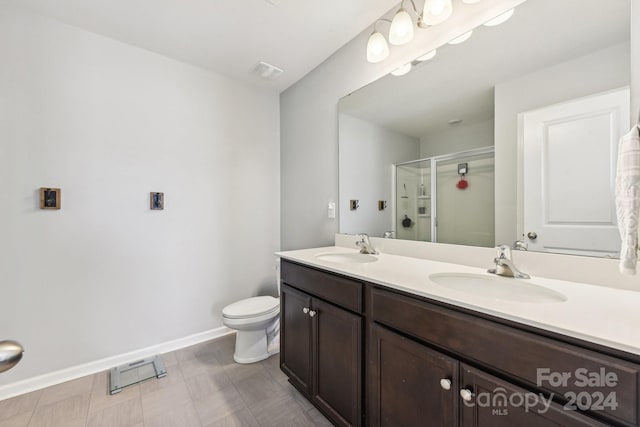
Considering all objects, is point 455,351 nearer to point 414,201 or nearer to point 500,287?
point 500,287

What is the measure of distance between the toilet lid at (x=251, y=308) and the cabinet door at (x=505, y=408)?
1.45 meters

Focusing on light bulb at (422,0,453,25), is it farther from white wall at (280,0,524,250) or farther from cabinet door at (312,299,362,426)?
cabinet door at (312,299,362,426)

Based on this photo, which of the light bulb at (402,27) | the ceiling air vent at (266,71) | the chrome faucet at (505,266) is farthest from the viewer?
the ceiling air vent at (266,71)

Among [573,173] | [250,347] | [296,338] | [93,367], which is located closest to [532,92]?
[573,173]

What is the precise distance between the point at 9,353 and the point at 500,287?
1377mm

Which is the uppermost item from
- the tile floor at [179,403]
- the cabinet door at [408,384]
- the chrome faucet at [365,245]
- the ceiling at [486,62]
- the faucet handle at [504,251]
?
the ceiling at [486,62]

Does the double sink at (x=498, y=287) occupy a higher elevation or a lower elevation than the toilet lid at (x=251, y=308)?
higher

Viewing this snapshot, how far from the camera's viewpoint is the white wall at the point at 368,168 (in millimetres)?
1693

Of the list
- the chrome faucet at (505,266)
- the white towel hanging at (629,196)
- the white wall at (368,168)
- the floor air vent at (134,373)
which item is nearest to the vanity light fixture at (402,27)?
the white wall at (368,168)

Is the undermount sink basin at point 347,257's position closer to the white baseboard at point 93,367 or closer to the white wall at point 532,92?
the white wall at point 532,92

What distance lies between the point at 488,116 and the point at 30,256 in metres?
2.82

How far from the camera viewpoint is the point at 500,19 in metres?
1.19

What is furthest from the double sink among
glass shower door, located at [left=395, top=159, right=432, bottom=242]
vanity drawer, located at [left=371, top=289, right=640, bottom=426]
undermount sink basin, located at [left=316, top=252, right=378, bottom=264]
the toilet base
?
the toilet base

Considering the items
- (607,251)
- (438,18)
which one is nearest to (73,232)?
(438,18)
